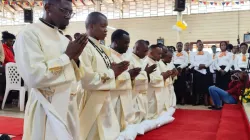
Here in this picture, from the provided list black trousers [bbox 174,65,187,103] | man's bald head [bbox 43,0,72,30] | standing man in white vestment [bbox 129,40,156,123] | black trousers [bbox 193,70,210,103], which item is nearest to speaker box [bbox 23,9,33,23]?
black trousers [bbox 174,65,187,103]

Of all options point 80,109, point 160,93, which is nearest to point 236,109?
point 160,93

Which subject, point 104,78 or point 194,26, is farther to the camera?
point 194,26

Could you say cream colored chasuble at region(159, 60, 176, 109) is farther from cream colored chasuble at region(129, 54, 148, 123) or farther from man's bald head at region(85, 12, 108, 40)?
man's bald head at region(85, 12, 108, 40)

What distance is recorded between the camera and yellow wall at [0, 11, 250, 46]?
13.6 metres

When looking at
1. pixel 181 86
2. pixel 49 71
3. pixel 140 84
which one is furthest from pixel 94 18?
pixel 181 86

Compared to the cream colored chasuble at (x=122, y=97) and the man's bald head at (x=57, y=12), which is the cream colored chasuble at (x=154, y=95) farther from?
the man's bald head at (x=57, y=12)

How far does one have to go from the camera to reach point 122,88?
312 cm

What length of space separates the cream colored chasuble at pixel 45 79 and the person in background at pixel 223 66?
18.5 feet

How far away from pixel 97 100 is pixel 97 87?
0.51 feet

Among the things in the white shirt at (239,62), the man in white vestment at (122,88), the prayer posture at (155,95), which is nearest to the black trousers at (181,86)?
the white shirt at (239,62)

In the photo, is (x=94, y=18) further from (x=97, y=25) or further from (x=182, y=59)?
(x=182, y=59)

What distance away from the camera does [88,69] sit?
2424mm

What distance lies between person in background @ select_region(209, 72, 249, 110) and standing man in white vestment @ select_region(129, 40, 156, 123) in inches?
91.5

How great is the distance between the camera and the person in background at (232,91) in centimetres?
556
